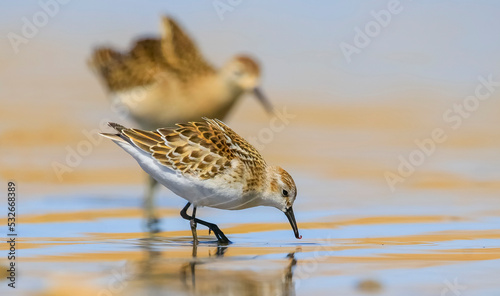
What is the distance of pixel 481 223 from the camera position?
10469mm

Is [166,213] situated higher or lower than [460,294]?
higher

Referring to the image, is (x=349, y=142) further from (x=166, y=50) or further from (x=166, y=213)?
(x=166, y=213)

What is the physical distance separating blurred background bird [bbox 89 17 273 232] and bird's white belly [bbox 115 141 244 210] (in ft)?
10.2

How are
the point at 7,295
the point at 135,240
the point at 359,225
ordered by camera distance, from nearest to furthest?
1. the point at 7,295
2. the point at 135,240
3. the point at 359,225

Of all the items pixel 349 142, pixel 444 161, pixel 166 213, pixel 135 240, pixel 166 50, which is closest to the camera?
pixel 135 240

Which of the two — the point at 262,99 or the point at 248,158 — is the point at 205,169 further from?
the point at 262,99

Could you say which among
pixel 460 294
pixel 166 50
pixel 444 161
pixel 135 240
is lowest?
pixel 460 294

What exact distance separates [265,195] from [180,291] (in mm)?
2807

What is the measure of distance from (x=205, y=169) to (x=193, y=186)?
0.18 metres

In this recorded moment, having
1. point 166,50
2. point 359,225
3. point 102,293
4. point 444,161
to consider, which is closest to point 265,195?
point 359,225

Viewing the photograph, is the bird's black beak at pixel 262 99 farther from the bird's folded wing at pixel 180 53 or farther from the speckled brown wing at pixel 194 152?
the speckled brown wing at pixel 194 152

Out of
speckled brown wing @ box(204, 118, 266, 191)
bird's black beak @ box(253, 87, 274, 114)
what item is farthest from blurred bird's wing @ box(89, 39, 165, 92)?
speckled brown wing @ box(204, 118, 266, 191)

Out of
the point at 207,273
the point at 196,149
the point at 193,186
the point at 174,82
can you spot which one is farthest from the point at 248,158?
the point at 174,82

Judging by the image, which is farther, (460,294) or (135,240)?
(135,240)
